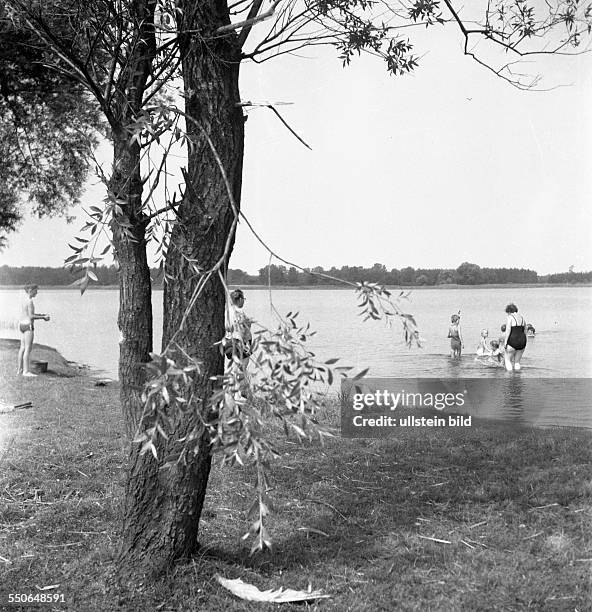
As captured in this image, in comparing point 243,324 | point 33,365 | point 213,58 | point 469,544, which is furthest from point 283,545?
point 33,365

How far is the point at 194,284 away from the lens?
2.84 metres

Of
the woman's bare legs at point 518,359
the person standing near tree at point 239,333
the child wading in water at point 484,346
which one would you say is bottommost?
the woman's bare legs at point 518,359

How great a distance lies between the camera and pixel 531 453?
4.72 metres

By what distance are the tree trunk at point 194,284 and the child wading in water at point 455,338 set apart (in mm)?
3036

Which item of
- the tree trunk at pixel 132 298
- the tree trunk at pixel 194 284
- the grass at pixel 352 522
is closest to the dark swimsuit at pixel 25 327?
the grass at pixel 352 522

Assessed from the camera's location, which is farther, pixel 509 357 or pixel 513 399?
pixel 509 357

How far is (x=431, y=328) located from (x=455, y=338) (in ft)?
0.75

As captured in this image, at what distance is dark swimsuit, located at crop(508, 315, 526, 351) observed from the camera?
18.8 feet

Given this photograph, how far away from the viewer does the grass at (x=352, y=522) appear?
292 cm

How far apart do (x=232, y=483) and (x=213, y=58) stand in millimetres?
2299

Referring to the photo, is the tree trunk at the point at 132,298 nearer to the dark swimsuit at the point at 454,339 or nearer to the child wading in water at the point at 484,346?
the dark swimsuit at the point at 454,339

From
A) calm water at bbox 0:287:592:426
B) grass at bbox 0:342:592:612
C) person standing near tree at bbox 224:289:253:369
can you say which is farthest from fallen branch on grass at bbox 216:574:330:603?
calm water at bbox 0:287:592:426

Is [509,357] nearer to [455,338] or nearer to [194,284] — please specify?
[455,338]

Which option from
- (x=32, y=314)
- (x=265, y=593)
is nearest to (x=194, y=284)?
(x=265, y=593)
